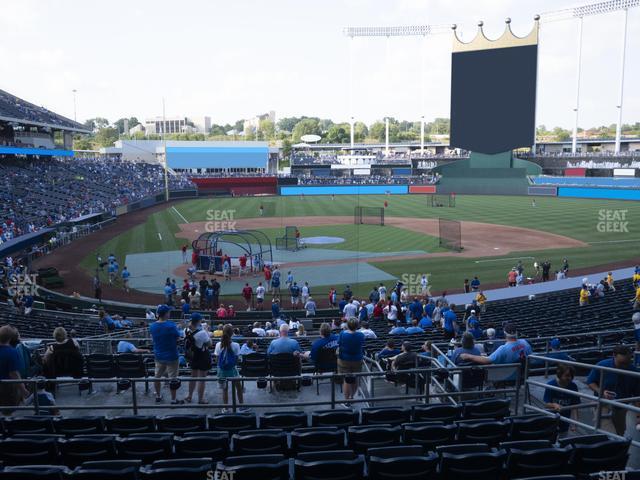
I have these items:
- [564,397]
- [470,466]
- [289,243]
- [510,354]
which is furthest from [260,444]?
[289,243]

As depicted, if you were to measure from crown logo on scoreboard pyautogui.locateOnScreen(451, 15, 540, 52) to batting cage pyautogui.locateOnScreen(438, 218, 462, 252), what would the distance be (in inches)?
1184

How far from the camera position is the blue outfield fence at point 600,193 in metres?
66.6

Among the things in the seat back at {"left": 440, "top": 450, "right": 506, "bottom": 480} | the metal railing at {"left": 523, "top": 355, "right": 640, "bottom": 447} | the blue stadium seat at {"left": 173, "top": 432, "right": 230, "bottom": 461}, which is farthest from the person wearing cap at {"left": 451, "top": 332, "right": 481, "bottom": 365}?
the blue stadium seat at {"left": 173, "top": 432, "right": 230, "bottom": 461}

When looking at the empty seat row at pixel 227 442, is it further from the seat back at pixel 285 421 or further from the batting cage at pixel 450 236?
the batting cage at pixel 450 236

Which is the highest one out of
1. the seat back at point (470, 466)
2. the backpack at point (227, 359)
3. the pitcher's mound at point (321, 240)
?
the seat back at point (470, 466)

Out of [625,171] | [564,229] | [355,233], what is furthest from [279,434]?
[625,171]

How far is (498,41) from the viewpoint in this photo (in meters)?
63.6

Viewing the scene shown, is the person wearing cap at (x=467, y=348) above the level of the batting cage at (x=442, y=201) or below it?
above

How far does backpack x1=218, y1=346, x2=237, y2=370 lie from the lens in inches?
314

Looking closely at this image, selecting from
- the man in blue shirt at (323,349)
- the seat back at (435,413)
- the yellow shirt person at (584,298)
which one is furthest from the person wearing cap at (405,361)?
the yellow shirt person at (584,298)

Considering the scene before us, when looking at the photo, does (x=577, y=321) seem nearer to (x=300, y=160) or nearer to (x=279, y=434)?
(x=279, y=434)

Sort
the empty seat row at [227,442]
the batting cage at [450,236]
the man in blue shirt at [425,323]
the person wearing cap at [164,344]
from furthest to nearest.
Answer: the batting cage at [450,236] → the man in blue shirt at [425,323] → the person wearing cap at [164,344] → the empty seat row at [227,442]

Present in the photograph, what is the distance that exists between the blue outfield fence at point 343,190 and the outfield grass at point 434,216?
183 inches

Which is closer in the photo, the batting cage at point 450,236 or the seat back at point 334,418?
the seat back at point 334,418
